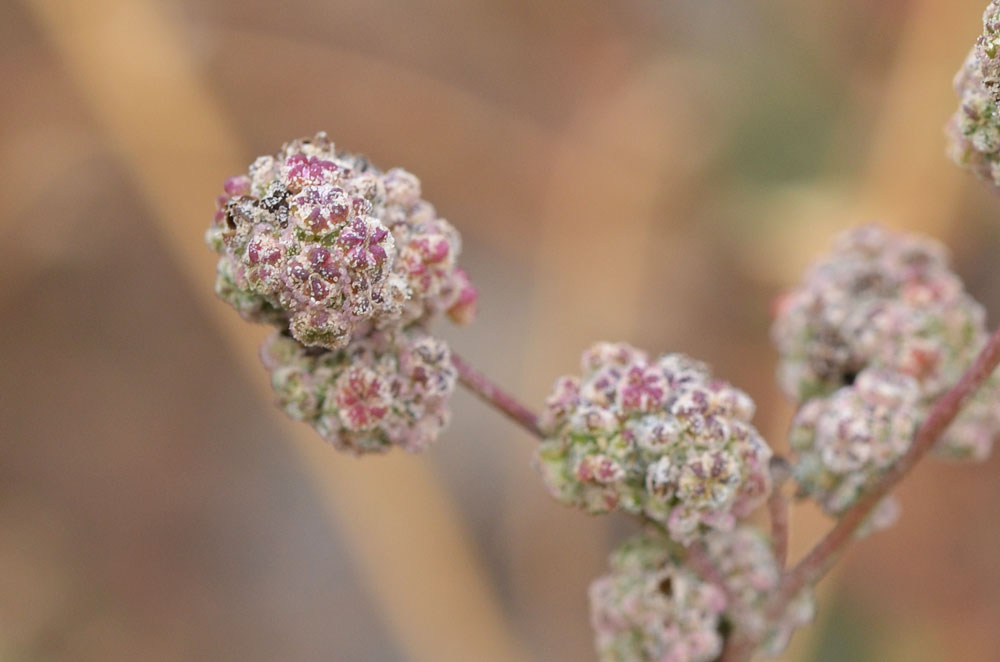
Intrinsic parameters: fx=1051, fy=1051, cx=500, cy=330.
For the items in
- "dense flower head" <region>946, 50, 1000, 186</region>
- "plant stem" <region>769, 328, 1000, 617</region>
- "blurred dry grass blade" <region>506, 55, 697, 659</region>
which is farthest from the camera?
"blurred dry grass blade" <region>506, 55, 697, 659</region>

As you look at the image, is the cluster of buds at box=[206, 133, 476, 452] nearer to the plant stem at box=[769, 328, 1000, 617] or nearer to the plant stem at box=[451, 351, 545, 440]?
the plant stem at box=[451, 351, 545, 440]

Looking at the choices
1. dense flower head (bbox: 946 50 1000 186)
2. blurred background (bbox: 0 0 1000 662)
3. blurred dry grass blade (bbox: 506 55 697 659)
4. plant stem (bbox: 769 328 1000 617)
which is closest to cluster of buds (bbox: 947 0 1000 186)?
dense flower head (bbox: 946 50 1000 186)

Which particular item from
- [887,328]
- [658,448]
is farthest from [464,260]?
[658,448]

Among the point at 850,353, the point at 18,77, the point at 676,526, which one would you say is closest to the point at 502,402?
the point at 676,526

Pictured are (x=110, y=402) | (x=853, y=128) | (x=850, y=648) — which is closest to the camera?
(x=850, y=648)

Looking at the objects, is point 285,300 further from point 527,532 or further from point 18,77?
point 18,77

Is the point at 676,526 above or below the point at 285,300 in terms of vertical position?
below

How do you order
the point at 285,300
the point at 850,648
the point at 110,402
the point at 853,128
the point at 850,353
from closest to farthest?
the point at 285,300, the point at 850,353, the point at 850,648, the point at 853,128, the point at 110,402
